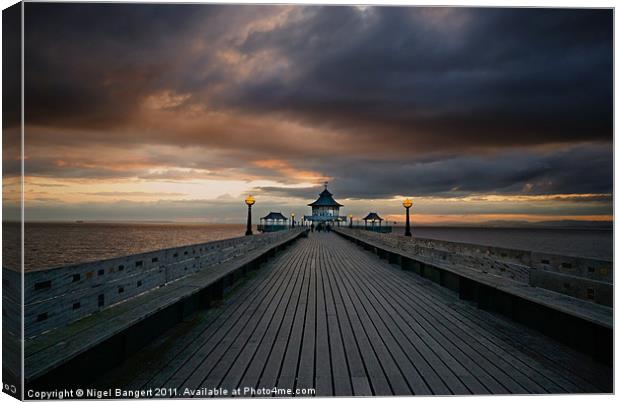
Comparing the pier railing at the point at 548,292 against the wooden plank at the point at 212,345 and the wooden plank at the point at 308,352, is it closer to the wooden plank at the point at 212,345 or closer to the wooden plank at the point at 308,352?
the wooden plank at the point at 308,352

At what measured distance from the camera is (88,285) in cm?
340

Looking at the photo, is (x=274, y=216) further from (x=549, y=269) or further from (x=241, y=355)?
(x=241, y=355)

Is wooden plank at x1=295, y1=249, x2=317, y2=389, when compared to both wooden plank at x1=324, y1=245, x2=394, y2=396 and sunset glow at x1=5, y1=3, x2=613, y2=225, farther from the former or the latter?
sunset glow at x1=5, y1=3, x2=613, y2=225

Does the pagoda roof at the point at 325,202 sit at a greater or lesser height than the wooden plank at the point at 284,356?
greater

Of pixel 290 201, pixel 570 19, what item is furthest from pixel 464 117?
pixel 290 201

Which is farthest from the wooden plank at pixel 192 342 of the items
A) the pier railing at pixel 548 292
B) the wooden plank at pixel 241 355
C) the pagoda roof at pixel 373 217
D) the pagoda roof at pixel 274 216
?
the pagoda roof at pixel 274 216

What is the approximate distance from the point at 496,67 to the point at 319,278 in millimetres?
6321

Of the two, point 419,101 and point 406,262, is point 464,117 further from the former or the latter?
point 406,262

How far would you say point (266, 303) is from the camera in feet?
21.1

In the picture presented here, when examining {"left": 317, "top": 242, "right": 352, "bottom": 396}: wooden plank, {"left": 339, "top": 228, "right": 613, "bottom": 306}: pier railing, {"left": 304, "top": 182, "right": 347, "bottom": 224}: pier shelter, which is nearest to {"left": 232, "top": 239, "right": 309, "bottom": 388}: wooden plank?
{"left": 317, "top": 242, "right": 352, "bottom": 396}: wooden plank

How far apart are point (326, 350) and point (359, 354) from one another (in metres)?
0.39

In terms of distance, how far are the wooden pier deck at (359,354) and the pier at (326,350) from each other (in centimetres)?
1

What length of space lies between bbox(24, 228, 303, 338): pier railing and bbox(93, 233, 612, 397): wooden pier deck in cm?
71

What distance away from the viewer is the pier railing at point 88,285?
2.82m
